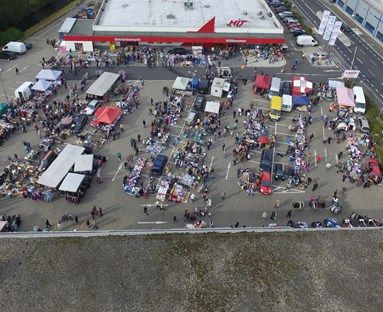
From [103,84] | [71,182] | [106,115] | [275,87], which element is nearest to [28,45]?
[103,84]

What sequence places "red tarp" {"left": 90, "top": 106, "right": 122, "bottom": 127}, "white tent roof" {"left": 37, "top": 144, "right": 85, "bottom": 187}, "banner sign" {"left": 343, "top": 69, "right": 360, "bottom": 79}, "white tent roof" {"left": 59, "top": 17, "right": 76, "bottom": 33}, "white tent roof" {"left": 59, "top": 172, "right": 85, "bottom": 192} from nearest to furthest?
"white tent roof" {"left": 59, "top": 172, "right": 85, "bottom": 192} → "white tent roof" {"left": 37, "top": 144, "right": 85, "bottom": 187} → "red tarp" {"left": 90, "top": 106, "right": 122, "bottom": 127} → "banner sign" {"left": 343, "top": 69, "right": 360, "bottom": 79} → "white tent roof" {"left": 59, "top": 17, "right": 76, "bottom": 33}

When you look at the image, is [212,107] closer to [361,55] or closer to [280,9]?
[361,55]

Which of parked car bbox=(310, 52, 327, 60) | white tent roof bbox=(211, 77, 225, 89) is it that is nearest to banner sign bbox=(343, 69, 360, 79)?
parked car bbox=(310, 52, 327, 60)

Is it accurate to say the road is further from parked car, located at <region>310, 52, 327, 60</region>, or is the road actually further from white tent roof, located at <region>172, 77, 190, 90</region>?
white tent roof, located at <region>172, 77, 190, 90</region>

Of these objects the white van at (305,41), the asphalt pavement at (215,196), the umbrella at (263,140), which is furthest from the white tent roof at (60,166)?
the white van at (305,41)

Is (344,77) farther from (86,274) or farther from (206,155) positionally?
(86,274)

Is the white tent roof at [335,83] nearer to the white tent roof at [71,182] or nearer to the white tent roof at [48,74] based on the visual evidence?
the white tent roof at [71,182]

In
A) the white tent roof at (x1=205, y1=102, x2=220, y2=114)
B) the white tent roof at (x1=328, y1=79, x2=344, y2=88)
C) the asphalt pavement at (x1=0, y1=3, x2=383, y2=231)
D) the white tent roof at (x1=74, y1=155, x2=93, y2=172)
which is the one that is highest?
the white tent roof at (x1=328, y1=79, x2=344, y2=88)
